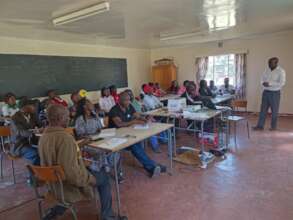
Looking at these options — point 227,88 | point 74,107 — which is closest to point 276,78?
point 227,88

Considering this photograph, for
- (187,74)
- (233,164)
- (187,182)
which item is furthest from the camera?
(187,74)

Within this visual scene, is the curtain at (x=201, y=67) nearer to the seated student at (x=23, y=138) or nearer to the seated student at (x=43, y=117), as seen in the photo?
the seated student at (x=43, y=117)

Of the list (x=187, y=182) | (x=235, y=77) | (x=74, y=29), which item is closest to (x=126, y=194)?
(x=187, y=182)

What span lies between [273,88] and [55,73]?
530cm

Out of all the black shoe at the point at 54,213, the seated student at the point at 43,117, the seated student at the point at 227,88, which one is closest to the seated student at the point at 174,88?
the seated student at the point at 227,88

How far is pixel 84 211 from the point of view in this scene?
8.14 feet

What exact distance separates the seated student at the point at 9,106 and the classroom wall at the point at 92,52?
105cm

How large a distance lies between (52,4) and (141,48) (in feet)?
19.1

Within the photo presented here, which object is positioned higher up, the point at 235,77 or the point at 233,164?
the point at 235,77

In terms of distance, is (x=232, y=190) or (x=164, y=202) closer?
(x=164, y=202)

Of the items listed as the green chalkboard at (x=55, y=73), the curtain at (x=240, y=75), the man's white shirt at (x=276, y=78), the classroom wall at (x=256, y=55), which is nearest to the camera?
the man's white shirt at (x=276, y=78)

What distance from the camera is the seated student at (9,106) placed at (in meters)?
4.88

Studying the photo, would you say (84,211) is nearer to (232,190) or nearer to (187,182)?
(187,182)

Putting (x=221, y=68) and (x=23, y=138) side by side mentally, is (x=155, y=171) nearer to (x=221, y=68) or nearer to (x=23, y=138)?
(x=23, y=138)
